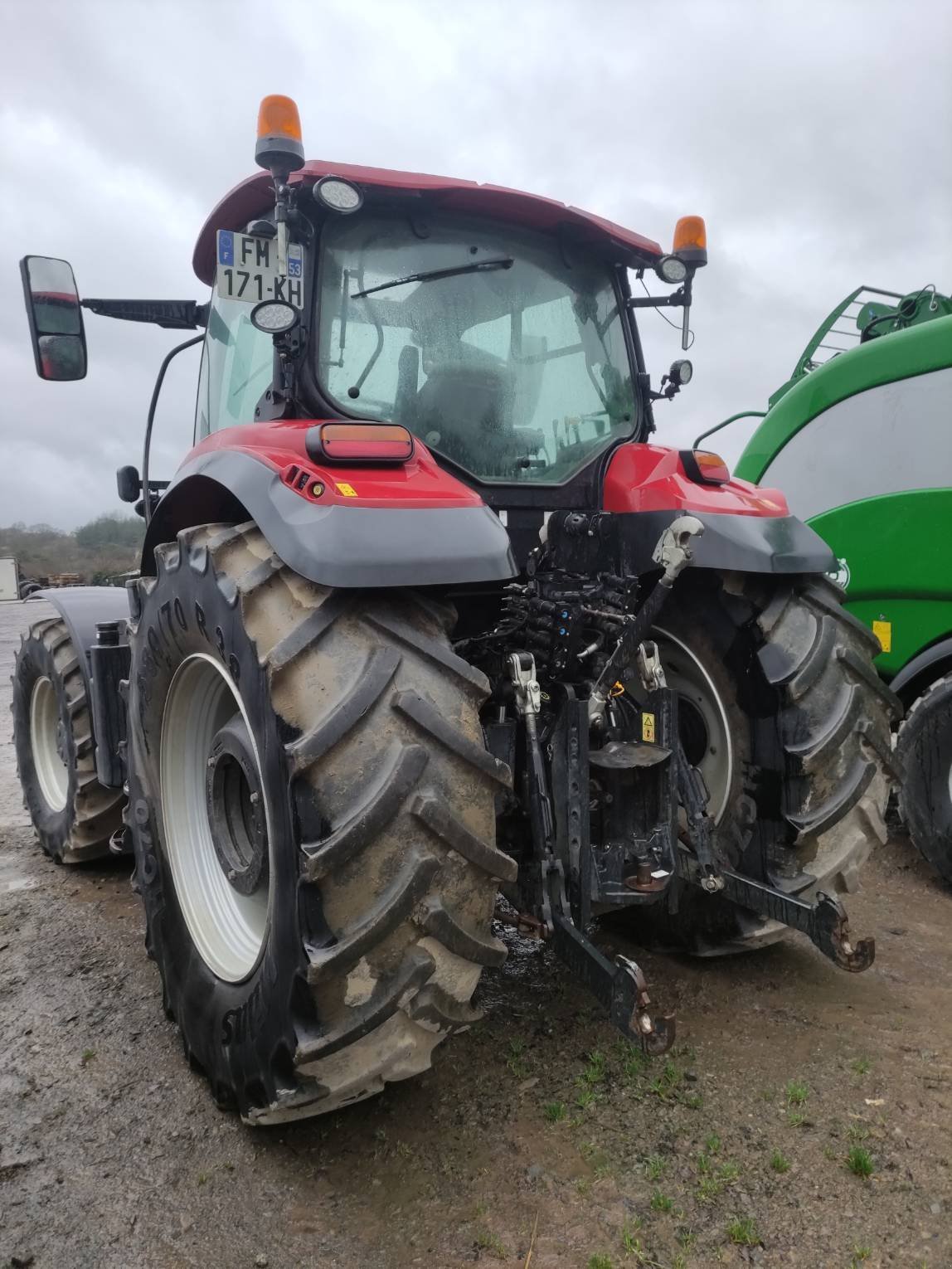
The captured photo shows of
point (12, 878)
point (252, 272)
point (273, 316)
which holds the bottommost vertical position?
point (12, 878)

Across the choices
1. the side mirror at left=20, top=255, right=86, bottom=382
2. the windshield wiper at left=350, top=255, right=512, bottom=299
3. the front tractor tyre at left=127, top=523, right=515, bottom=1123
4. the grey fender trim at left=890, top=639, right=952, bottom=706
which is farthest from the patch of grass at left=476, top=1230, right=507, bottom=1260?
the grey fender trim at left=890, top=639, right=952, bottom=706

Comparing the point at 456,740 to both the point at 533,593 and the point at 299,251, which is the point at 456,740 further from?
the point at 299,251

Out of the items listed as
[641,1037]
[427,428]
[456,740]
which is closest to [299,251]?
[427,428]

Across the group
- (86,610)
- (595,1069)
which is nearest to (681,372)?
(595,1069)

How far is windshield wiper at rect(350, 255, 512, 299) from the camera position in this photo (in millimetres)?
2489

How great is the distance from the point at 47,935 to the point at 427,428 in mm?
2347

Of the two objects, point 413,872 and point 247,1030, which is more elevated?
point 413,872

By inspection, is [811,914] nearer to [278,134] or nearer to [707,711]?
[707,711]

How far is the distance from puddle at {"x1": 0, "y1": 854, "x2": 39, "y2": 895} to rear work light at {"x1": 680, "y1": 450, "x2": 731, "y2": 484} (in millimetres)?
3159

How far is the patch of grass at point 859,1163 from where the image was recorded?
6.30 ft

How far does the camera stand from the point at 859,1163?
193 centimetres

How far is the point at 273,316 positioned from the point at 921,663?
315 centimetres

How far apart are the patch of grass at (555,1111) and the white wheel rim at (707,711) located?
923mm

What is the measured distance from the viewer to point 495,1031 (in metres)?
2.52
